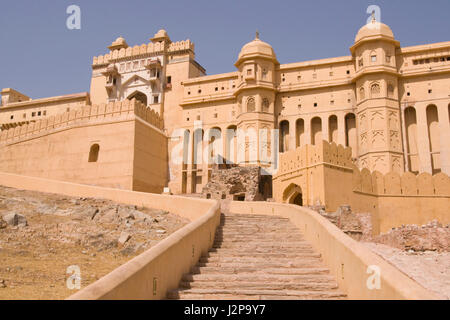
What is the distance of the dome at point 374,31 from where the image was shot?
100 feet

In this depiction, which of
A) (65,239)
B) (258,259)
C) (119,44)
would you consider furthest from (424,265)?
(119,44)

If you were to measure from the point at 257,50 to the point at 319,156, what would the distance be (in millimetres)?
13505

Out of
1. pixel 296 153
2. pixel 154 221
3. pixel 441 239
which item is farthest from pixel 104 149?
pixel 441 239

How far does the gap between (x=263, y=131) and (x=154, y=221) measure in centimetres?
1808

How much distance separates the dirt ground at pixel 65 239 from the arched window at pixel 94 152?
10083mm

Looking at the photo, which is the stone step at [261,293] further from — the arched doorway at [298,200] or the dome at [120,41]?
the dome at [120,41]

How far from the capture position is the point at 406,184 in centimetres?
2545

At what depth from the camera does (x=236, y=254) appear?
33.2ft

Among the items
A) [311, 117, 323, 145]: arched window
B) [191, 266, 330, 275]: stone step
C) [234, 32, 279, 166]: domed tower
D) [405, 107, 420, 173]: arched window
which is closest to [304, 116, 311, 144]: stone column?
[311, 117, 323, 145]: arched window

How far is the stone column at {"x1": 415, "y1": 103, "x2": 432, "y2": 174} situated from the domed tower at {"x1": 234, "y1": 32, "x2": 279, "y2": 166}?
989cm

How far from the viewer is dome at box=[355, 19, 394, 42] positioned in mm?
30594

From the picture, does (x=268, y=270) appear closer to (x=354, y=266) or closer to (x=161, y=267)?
(x=354, y=266)

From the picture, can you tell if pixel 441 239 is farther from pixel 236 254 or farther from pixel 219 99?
pixel 219 99

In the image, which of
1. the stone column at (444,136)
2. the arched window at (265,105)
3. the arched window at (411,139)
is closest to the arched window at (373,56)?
the arched window at (411,139)
